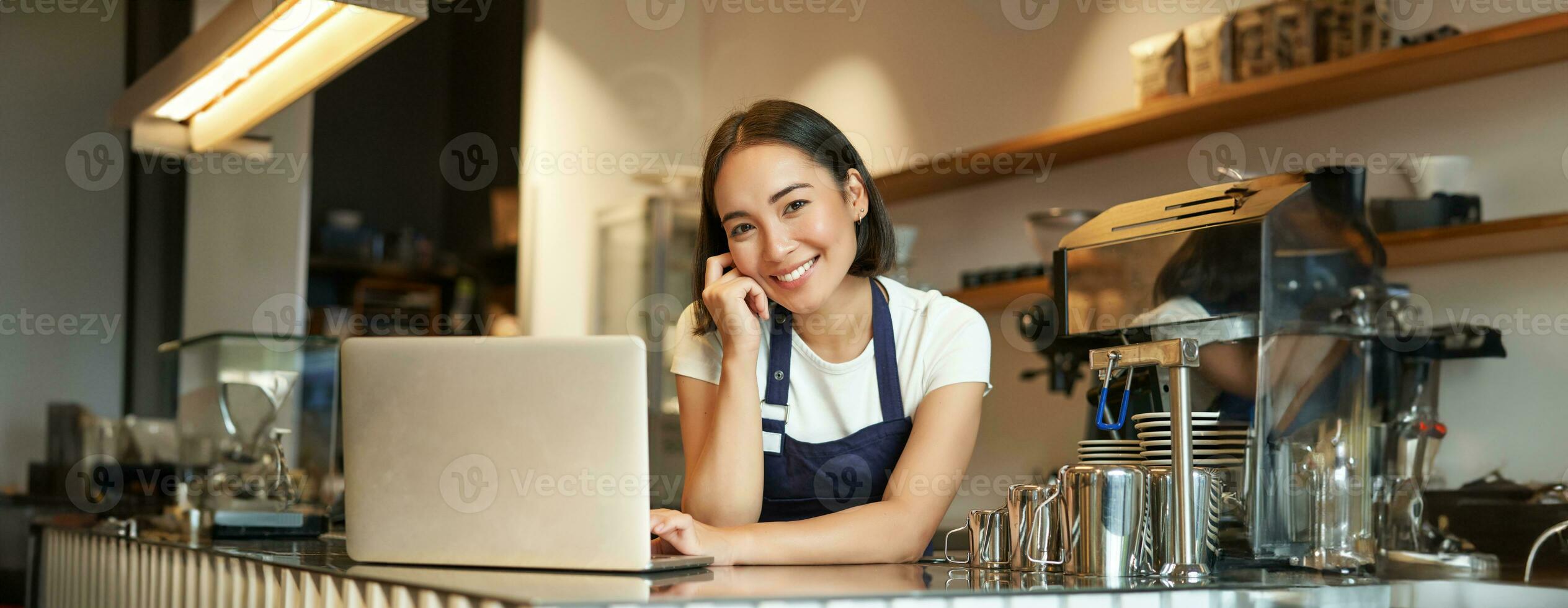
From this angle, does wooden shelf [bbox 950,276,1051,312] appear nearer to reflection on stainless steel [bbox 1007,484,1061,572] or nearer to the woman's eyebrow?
the woman's eyebrow

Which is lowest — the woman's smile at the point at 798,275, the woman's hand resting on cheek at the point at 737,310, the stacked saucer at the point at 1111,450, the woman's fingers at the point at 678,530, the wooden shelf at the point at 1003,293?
the woman's fingers at the point at 678,530

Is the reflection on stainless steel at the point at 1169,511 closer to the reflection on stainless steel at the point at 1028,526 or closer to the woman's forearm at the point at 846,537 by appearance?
the reflection on stainless steel at the point at 1028,526

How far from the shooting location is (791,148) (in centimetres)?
165

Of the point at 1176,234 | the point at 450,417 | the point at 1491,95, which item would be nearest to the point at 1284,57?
the point at 1491,95

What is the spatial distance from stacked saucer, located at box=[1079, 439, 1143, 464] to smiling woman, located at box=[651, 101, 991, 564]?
6.1 inches

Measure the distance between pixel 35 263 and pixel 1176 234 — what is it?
4275mm

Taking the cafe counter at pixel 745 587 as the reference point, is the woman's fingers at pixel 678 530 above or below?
above

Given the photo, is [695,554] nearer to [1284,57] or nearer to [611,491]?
[611,491]

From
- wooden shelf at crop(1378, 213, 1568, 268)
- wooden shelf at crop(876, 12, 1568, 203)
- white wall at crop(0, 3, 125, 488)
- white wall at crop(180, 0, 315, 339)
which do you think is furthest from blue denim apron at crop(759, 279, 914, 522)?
white wall at crop(0, 3, 125, 488)

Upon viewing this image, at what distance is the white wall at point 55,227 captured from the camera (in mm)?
4305

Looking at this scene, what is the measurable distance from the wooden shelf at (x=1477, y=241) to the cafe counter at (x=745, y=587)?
34.2 inches

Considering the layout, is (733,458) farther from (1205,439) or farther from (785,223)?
(1205,439)

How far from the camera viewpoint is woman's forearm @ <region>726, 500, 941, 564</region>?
4.39ft

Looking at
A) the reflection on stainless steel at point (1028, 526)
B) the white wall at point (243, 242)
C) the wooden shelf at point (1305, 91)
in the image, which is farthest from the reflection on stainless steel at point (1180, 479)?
the white wall at point (243, 242)
